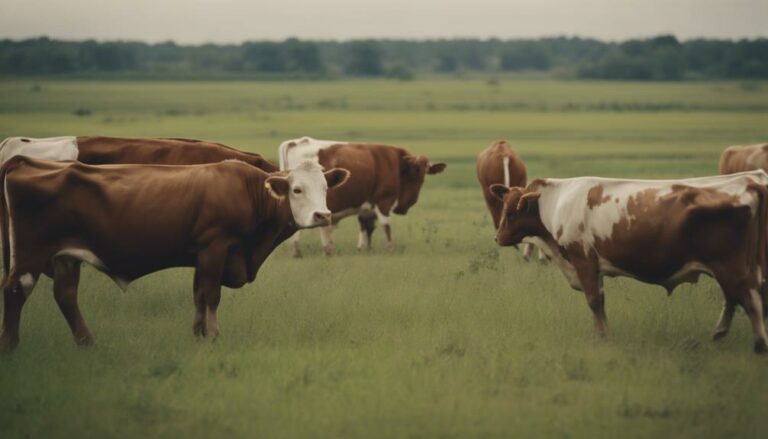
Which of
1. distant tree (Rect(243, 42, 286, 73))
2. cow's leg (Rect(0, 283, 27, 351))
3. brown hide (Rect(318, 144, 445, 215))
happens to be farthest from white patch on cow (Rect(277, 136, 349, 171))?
distant tree (Rect(243, 42, 286, 73))

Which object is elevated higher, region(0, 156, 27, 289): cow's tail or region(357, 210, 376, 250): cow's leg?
region(0, 156, 27, 289): cow's tail

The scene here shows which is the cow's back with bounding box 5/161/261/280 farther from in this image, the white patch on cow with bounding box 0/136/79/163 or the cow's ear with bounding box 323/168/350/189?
the white patch on cow with bounding box 0/136/79/163

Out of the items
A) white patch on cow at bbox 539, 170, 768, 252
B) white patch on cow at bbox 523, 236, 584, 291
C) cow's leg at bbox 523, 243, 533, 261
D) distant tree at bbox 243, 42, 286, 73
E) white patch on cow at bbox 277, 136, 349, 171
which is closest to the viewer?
white patch on cow at bbox 539, 170, 768, 252

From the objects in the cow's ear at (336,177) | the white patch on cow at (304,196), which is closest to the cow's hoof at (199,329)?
the white patch on cow at (304,196)

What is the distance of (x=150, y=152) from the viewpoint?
12875mm

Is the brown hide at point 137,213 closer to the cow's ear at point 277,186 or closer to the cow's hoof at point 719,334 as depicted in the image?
the cow's ear at point 277,186

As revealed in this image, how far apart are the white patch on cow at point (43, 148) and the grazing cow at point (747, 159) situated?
9233 millimetres

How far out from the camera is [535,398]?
8.36 meters

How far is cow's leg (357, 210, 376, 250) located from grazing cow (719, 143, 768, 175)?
5.20m

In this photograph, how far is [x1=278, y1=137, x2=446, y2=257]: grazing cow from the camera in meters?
16.4

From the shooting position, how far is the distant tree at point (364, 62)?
552 ft

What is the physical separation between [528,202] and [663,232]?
160 cm

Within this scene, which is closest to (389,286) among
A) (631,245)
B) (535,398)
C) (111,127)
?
(631,245)

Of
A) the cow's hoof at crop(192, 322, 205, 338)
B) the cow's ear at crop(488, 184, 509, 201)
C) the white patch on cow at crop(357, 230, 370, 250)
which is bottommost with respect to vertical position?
the white patch on cow at crop(357, 230, 370, 250)
